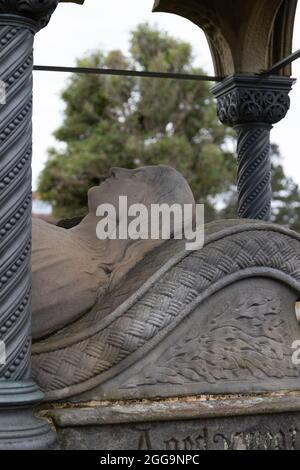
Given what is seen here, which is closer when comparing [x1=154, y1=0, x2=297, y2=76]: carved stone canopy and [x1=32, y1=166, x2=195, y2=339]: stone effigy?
[x1=32, y1=166, x2=195, y2=339]: stone effigy

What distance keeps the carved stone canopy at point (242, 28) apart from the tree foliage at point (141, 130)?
17.0 metres

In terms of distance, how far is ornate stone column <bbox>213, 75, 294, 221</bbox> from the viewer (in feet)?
20.7

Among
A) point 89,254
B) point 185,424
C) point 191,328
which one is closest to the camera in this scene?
point 185,424

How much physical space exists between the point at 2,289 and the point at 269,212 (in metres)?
3.71

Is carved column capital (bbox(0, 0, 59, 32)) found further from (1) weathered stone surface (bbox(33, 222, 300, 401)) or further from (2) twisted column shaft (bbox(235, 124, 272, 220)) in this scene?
(2) twisted column shaft (bbox(235, 124, 272, 220))

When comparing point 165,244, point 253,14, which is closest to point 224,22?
point 253,14

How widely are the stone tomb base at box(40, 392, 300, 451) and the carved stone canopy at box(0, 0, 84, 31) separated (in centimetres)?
164

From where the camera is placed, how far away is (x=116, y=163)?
23.6 meters

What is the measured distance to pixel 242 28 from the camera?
246 inches

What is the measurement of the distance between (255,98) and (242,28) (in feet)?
1.77

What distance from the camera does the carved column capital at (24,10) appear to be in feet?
10.6

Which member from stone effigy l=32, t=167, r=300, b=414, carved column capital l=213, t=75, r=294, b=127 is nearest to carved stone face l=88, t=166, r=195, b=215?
stone effigy l=32, t=167, r=300, b=414

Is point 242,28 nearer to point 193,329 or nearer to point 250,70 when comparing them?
point 250,70

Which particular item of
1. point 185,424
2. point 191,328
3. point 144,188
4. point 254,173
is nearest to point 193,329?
point 191,328
